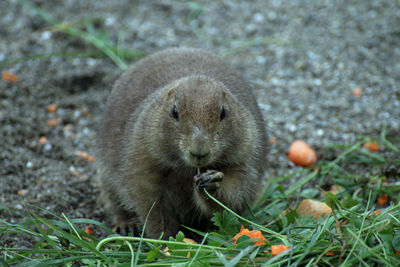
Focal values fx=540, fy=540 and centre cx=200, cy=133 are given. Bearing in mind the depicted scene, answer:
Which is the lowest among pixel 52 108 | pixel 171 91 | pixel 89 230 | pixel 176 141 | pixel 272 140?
pixel 89 230

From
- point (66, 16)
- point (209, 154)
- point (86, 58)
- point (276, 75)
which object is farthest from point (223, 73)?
point (66, 16)

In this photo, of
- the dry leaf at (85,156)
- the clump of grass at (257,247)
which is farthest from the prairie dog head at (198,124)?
the dry leaf at (85,156)

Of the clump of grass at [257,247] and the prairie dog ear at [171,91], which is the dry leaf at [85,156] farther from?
the prairie dog ear at [171,91]

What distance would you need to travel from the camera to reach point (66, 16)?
8.91 meters

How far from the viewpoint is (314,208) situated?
4.97 meters

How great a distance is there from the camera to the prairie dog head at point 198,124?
4.12 metres

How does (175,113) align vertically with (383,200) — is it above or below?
above

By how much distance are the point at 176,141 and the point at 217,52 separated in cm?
418

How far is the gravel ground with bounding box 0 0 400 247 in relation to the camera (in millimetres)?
6195

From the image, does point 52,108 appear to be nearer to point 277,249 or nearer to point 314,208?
point 314,208

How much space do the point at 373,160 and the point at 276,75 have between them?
2.28 meters

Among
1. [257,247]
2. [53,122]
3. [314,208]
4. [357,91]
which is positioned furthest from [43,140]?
[357,91]

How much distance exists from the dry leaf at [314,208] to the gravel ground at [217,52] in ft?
4.36

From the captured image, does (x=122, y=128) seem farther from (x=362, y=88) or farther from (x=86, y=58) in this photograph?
(x=362, y=88)
